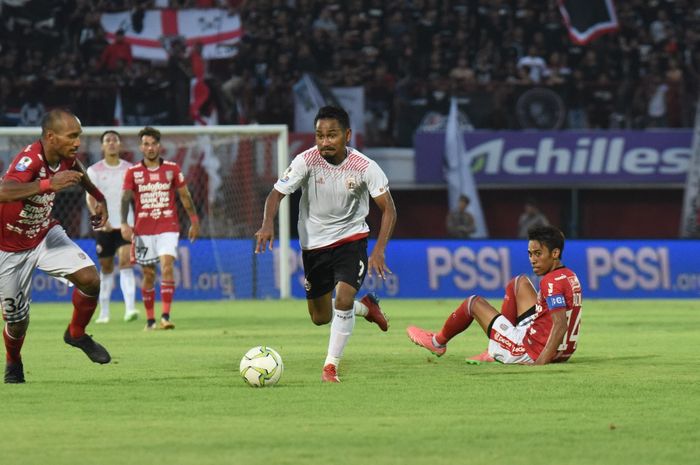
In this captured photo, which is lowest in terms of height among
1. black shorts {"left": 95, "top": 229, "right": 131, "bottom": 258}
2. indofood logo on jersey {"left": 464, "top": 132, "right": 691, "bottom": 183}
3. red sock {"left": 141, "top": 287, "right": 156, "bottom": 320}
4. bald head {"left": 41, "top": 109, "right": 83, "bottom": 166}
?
indofood logo on jersey {"left": 464, "top": 132, "right": 691, "bottom": 183}

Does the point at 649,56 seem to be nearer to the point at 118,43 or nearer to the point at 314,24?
the point at 314,24

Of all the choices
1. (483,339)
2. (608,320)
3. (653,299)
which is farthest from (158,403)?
(653,299)

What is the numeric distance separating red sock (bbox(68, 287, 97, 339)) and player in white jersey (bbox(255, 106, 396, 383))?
130cm

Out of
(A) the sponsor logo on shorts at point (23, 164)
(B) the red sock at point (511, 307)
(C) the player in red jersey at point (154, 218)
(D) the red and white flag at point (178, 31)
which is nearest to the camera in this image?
(A) the sponsor logo on shorts at point (23, 164)

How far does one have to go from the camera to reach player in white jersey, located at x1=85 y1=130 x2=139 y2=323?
16.7m

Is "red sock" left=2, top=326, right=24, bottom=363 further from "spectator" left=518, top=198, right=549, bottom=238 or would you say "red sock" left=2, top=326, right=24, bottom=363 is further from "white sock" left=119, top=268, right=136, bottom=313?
"spectator" left=518, top=198, right=549, bottom=238

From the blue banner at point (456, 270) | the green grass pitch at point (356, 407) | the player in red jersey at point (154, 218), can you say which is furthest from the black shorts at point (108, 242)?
the blue banner at point (456, 270)

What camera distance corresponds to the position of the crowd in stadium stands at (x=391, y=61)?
82.9 ft

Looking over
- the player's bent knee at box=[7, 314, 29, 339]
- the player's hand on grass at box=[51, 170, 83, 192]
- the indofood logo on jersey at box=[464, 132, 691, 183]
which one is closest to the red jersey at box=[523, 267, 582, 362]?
the player's hand on grass at box=[51, 170, 83, 192]

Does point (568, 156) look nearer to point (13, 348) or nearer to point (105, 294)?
point (105, 294)

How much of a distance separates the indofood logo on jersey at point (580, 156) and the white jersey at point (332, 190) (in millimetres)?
16192

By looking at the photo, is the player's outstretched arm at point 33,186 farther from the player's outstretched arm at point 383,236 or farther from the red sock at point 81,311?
the player's outstretched arm at point 383,236

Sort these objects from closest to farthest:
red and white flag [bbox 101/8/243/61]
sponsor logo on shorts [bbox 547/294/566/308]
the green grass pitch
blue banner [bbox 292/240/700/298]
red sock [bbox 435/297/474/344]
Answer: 1. the green grass pitch
2. sponsor logo on shorts [bbox 547/294/566/308]
3. red sock [bbox 435/297/474/344]
4. blue banner [bbox 292/240/700/298]
5. red and white flag [bbox 101/8/243/61]

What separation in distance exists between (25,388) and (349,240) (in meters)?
2.51
